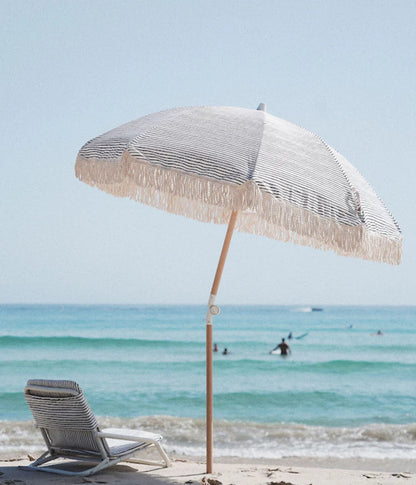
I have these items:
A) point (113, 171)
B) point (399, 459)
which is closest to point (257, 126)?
point (113, 171)

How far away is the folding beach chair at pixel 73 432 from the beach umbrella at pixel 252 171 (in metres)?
1.64

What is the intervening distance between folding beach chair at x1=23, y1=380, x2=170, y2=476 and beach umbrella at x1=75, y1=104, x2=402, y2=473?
1.64 meters

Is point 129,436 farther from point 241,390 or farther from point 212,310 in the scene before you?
point 241,390

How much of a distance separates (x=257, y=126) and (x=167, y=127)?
0.57 metres

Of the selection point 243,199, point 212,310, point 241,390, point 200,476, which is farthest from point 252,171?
point 241,390

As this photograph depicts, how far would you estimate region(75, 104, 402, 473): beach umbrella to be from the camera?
11.0 ft

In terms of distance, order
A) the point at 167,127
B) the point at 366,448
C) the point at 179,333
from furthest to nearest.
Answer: the point at 179,333 → the point at 366,448 → the point at 167,127

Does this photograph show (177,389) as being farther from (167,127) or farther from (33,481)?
(167,127)

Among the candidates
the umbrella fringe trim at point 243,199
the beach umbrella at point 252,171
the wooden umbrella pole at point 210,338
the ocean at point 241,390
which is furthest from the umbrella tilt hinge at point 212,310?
the ocean at point 241,390

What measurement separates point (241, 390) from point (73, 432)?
34.6 feet

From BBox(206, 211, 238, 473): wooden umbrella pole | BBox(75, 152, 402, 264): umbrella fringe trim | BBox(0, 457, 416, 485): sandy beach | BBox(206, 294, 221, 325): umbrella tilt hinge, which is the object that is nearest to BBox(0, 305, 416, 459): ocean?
BBox(0, 457, 416, 485): sandy beach

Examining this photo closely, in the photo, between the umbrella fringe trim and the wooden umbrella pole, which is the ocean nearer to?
the wooden umbrella pole

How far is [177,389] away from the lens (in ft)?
49.3

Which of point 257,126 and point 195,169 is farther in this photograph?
point 257,126
